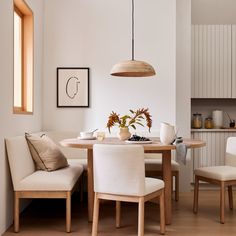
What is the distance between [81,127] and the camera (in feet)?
16.4

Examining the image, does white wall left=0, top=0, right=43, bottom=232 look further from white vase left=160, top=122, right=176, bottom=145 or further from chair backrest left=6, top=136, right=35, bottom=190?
white vase left=160, top=122, right=176, bottom=145

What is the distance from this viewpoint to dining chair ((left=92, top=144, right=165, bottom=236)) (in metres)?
2.84

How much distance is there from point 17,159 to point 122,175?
1031mm

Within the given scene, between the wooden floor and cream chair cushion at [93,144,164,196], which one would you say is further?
the wooden floor

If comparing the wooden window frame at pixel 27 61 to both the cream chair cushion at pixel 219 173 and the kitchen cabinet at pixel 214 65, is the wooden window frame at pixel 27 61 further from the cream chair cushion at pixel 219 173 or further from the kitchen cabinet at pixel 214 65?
the kitchen cabinet at pixel 214 65

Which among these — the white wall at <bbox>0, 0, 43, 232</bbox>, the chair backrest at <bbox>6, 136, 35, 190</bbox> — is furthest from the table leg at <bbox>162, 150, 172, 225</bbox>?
the white wall at <bbox>0, 0, 43, 232</bbox>

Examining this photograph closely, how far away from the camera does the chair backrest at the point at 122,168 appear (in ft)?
9.33

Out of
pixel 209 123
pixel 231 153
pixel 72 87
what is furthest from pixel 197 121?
pixel 72 87

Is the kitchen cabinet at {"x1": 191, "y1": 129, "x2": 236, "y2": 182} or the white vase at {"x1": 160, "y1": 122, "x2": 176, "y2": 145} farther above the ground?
the white vase at {"x1": 160, "y1": 122, "x2": 176, "y2": 145}

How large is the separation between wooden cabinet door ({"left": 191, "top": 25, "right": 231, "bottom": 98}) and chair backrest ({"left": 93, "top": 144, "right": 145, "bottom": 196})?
2793 millimetres

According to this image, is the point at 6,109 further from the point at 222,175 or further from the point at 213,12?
the point at 213,12

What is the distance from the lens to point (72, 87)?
16.3 ft

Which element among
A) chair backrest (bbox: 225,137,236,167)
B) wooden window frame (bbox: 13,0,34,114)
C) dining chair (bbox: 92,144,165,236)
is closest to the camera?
dining chair (bbox: 92,144,165,236)

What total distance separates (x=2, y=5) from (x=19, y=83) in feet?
4.12
